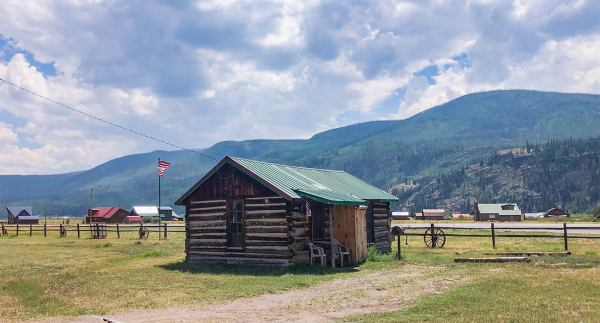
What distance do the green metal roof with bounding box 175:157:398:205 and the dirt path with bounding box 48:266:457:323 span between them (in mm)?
4932

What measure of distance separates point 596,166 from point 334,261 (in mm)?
183360

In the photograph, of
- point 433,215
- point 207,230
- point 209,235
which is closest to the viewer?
point 209,235

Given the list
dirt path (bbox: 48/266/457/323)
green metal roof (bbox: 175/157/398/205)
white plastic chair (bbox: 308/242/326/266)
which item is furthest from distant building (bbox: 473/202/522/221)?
dirt path (bbox: 48/266/457/323)

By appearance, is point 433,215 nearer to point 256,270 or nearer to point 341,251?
point 341,251

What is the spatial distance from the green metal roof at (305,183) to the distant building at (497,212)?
76529 mm

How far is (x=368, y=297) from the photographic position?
40.3 ft

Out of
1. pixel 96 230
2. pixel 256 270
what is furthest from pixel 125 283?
pixel 96 230

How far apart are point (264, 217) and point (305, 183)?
126 inches

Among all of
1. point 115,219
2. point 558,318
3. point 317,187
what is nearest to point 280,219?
point 317,187

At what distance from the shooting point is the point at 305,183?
21.6 meters

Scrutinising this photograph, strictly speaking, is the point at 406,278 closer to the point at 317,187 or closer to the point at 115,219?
the point at 317,187

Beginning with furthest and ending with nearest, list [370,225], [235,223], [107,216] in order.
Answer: [107,216] < [370,225] < [235,223]

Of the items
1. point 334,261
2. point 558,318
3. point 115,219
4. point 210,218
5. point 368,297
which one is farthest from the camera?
point 115,219

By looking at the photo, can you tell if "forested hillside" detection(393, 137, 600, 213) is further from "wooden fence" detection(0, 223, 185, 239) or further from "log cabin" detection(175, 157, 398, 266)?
"log cabin" detection(175, 157, 398, 266)
